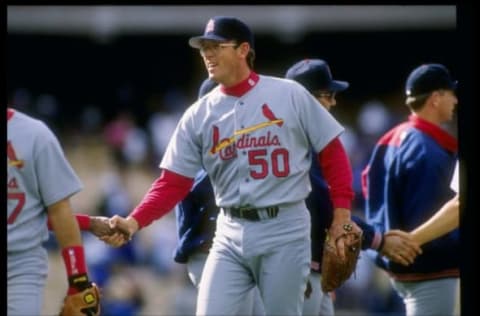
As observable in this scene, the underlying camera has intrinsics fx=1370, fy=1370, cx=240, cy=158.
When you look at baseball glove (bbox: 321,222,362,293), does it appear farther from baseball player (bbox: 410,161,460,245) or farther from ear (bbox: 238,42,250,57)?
ear (bbox: 238,42,250,57)

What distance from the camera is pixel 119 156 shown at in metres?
14.9

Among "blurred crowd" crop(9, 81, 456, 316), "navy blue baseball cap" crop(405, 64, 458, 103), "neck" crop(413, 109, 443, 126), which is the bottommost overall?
"blurred crowd" crop(9, 81, 456, 316)

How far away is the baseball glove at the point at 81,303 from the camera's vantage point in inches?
198

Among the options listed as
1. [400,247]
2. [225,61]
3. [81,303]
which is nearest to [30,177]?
[81,303]

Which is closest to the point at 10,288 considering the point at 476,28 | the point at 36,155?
the point at 36,155

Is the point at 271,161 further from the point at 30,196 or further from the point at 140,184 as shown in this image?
the point at 140,184

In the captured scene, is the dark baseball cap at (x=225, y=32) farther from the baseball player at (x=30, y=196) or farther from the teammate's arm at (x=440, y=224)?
the teammate's arm at (x=440, y=224)

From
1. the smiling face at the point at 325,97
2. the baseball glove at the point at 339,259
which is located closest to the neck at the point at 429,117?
the smiling face at the point at 325,97

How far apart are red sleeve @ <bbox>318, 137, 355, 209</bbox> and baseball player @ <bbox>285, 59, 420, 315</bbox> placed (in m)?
0.34

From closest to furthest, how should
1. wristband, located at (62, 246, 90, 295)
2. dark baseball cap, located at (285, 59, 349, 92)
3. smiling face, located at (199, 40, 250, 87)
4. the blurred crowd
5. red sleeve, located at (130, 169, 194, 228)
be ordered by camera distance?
1. wristband, located at (62, 246, 90, 295)
2. smiling face, located at (199, 40, 250, 87)
3. red sleeve, located at (130, 169, 194, 228)
4. dark baseball cap, located at (285, 59, 349, 92)
5. the blurred crowd

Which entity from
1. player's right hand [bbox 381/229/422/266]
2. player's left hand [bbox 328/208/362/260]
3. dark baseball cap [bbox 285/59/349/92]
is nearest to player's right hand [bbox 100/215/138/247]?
player's left hand [bbox 328/208/362/260]

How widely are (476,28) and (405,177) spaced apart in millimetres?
840

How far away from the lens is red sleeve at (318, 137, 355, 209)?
208 inches
